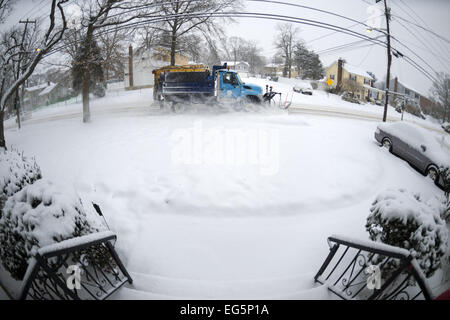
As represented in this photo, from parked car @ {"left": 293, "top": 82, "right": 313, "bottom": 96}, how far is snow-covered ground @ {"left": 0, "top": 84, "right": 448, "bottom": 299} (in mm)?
131

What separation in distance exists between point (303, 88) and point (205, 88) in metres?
2.20

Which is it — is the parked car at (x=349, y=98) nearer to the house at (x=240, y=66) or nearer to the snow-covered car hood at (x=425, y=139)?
the snow-covered car hood at (x=425, y=139)

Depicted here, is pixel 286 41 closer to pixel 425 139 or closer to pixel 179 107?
pixel 425 139

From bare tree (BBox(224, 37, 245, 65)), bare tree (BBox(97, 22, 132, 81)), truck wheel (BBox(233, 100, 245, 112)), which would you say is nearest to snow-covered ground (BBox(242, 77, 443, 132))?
bare tree (BBox(224, 37, 245, 65))

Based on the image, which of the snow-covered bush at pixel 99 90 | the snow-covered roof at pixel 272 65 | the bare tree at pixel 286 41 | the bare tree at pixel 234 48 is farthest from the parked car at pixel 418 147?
the snow-covered bush at pixel 99 90

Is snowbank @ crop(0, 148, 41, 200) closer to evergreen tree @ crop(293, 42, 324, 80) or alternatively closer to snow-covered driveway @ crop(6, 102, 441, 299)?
snow-covered driveway @ crop(6, 102, 441, 299)

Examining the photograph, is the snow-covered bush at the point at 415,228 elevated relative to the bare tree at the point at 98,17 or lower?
lower

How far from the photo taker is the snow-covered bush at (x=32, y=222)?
2203 mm

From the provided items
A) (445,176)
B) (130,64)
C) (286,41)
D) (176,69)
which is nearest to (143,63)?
(130,64)

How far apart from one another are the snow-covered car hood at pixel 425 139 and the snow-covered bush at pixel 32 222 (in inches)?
168

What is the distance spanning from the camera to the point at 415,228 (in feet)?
7.60
